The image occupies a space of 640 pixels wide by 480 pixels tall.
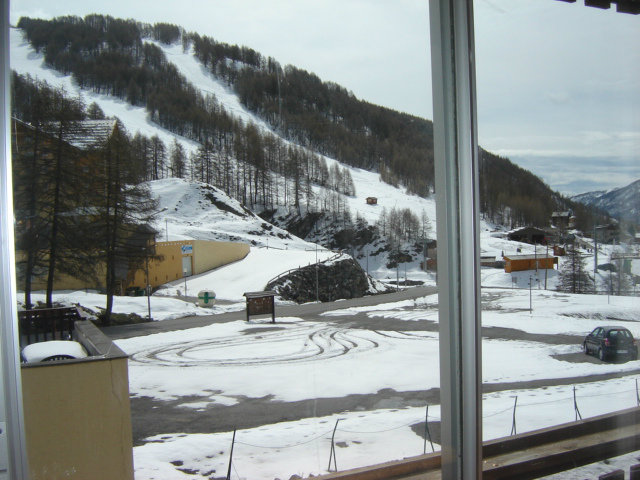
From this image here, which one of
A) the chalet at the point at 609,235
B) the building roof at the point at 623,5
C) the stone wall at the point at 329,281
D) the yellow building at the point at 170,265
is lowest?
the stone wall at the point at 329,281

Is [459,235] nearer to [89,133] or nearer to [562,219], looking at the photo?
[562,219]

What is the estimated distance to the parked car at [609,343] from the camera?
2.14 metres

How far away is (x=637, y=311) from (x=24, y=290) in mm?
2355

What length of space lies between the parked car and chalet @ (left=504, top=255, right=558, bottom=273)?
0.37 meters

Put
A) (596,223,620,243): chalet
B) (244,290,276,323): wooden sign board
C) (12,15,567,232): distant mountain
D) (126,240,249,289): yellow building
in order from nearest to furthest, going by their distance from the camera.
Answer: (12,15,567,232): distant mountain < (126,240,249,289): yellow building < (244,290,276,323): wooden sign board < (596,223,620,243): chalet

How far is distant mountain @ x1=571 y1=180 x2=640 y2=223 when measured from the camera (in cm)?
212

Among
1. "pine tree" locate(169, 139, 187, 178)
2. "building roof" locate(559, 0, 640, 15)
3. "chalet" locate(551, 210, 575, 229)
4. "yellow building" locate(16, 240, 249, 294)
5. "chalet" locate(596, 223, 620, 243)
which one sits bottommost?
"yellow building" locate(16, 240, 249, 294)

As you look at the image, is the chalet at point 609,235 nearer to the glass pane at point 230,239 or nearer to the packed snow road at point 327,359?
the packed snow road at point 327,359

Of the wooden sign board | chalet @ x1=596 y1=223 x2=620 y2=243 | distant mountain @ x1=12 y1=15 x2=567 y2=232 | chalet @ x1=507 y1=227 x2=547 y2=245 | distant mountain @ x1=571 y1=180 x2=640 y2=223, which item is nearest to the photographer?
distant mountain @ x1=12 y1=15 x2=567 y2=232

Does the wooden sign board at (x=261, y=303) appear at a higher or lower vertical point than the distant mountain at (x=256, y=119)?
lower

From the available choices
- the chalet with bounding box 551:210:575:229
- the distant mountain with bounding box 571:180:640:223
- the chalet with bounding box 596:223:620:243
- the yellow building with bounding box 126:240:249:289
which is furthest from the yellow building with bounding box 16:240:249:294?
the chalet with bounding box 596:223:620:243

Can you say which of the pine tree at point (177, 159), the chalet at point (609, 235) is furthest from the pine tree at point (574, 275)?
the pine tree at point (177, 159)

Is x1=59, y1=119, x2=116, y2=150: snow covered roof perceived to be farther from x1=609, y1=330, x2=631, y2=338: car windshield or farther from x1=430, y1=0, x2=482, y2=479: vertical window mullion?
x1=609, y1=330, x2=631, y2=338: car windshield

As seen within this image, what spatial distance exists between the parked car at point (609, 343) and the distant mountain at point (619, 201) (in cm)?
50
